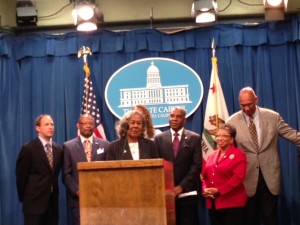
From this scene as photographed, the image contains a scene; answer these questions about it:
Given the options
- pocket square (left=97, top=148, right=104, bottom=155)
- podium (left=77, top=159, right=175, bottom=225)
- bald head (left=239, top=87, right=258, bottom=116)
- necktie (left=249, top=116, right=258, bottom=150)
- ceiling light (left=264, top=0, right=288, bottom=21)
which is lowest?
podium (left=77, top=159, right=175, bottom=225)

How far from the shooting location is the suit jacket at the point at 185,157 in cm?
484

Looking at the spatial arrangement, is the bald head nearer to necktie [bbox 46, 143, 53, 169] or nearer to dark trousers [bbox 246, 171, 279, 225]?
dark trousers [bbox 246, 171, 279, 225]

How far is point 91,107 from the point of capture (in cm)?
612

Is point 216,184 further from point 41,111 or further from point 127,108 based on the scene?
point 41,111

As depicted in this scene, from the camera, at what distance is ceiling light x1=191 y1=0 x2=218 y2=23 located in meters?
5.89

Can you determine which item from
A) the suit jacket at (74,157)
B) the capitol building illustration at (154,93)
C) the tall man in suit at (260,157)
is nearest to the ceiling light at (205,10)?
the capitol building illustration at (154,93)

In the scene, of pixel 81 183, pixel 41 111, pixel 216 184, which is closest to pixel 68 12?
pixel 41 111

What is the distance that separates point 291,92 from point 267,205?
161cm

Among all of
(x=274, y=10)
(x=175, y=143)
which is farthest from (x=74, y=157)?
(x=274, y=10)

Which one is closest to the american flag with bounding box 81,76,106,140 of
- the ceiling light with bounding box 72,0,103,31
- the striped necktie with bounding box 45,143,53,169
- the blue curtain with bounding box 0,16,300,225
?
the blue curtain with bounding box 0,16,300,225

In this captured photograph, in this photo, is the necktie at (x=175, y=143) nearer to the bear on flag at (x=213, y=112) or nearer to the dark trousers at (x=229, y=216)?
the dark trousers at (x=229, y=216)

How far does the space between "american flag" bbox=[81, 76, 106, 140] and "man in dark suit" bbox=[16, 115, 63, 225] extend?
0.99m

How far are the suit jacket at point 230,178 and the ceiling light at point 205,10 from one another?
5.91 feet

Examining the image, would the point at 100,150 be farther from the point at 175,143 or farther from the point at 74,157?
the point at 175,143
